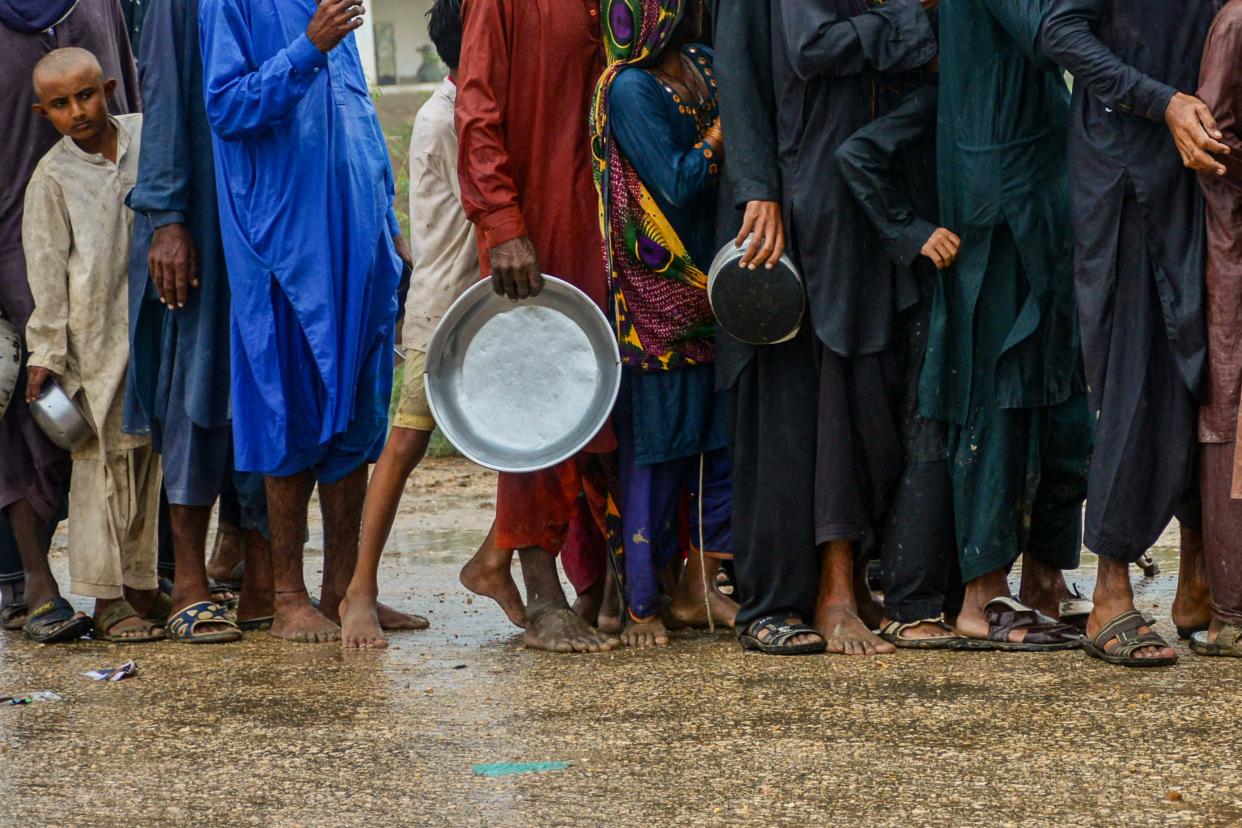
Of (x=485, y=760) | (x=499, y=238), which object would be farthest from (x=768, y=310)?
(x=485, y=760)

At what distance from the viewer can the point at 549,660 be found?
4.80 m

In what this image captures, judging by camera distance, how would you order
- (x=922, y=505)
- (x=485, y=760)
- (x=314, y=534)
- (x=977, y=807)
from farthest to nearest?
(x=314, y=534)
(x=922, y=505)
(x=485, y=760)
(x=977, y=807)

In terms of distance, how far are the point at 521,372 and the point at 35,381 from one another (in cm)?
163

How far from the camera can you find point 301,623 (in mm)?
5289

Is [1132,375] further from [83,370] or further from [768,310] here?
[83,370]

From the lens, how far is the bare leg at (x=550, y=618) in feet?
16.1

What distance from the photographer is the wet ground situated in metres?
3.29

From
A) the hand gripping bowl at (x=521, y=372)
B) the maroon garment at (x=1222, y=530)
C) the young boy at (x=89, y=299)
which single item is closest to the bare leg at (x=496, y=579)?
the hand gripping bowl at (x=521, y=372)

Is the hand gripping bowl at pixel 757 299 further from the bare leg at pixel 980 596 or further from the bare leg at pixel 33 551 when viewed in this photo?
the bare leg at pixel 33 551

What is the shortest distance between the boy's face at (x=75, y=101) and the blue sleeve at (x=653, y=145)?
179 cm

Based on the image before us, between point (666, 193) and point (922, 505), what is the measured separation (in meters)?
1.14

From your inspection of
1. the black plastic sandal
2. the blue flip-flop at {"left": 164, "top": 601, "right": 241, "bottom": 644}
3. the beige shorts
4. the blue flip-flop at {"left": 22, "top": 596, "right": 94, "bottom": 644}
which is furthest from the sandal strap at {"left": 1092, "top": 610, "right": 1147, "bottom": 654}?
the blue flip-flop at {"left": 22, "top": 596, "right": 94, "bottom": 644}

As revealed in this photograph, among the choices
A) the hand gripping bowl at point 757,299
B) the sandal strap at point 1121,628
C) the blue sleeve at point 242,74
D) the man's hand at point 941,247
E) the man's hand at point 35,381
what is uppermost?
the blue sleeve at point 242,74

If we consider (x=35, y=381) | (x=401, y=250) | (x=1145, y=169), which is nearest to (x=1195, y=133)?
(x=1145, y=169)
